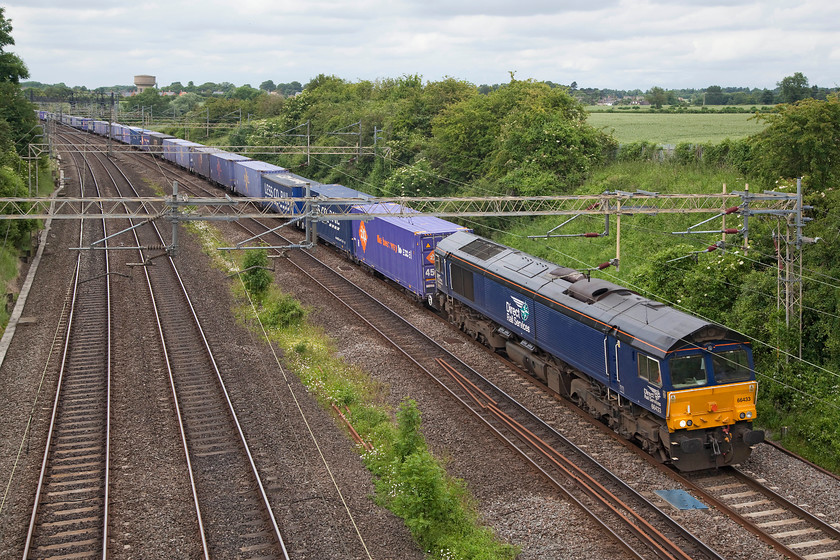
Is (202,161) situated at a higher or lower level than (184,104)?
lower

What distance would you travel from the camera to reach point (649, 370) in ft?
54.6

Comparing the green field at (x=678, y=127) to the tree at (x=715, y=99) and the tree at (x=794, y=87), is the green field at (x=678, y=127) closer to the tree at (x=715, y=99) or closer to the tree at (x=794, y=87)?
the tree at (x=794, y=87)

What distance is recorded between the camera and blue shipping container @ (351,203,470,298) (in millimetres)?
29656

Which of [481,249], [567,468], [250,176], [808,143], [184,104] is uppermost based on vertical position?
[184,104]

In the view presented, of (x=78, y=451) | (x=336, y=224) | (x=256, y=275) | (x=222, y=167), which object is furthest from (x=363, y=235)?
(x=222, y=167)

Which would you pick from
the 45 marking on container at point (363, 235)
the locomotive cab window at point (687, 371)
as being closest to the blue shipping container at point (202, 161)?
the 45 marking on container at point (363, 235)

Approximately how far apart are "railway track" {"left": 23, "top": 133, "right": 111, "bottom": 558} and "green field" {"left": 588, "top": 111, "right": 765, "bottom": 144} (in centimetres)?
3344

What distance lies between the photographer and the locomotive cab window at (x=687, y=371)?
16141mm

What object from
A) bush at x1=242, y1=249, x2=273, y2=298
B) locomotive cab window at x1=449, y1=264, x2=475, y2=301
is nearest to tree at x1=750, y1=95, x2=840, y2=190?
locomotive cab window at x1=449, y1=264, x2=475, y2=301

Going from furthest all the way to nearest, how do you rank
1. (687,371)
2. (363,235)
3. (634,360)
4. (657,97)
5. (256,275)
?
(657,97), (363,235), (256,275), (634,360), (687,371)

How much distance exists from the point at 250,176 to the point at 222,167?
1002 cm

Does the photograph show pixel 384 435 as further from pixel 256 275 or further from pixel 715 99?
pixel 715 99

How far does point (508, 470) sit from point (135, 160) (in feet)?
252

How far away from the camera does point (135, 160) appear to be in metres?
84.1
